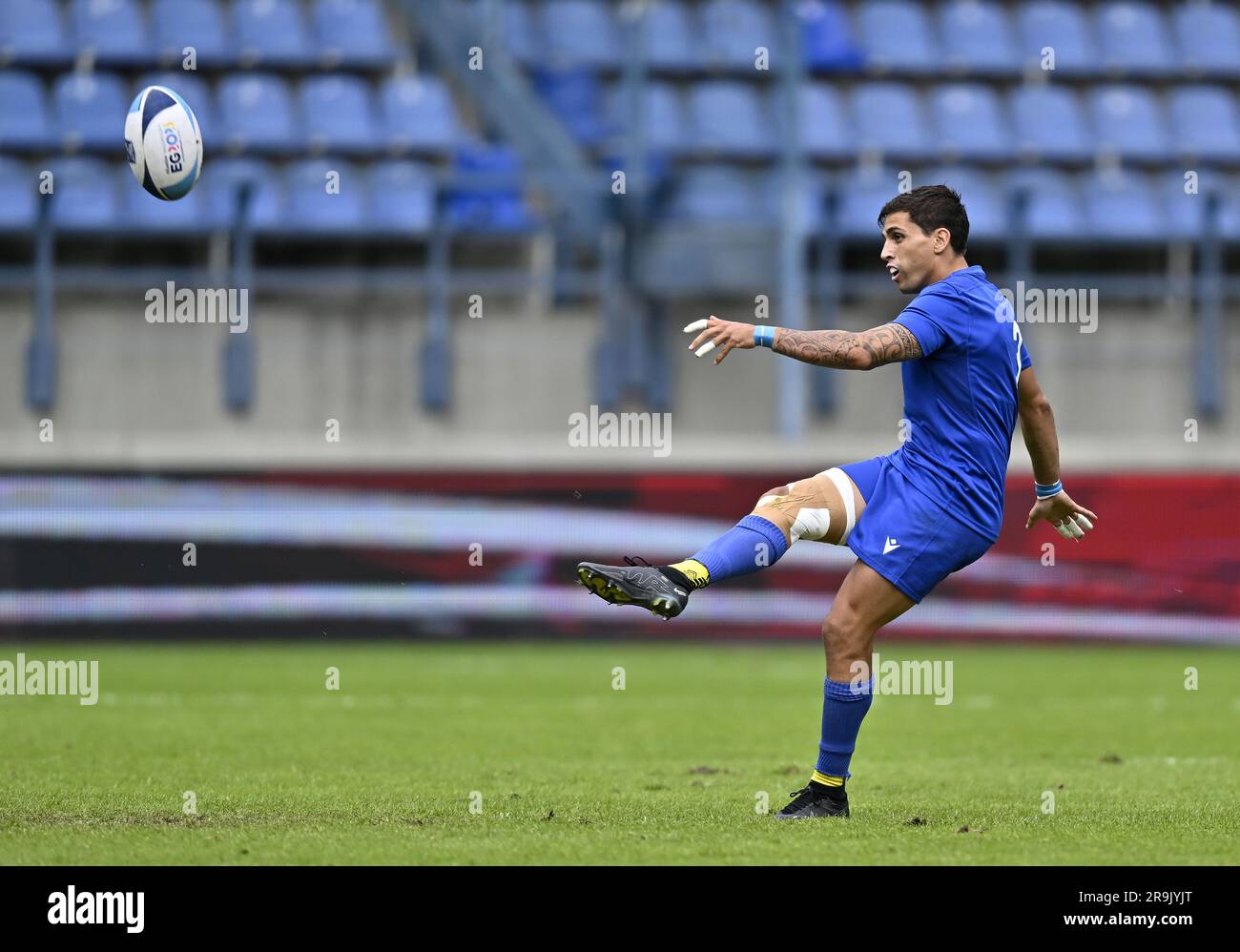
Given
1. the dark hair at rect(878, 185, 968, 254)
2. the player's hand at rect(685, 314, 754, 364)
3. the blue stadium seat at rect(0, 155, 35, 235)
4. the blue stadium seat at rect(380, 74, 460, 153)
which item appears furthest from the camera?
the blue stadium seat at rect(380, 74, 460, 153)

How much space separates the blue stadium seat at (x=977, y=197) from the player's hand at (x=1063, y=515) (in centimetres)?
1152

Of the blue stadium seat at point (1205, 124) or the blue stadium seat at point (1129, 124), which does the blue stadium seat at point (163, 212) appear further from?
the blue stadium seat at point (1205, 124)

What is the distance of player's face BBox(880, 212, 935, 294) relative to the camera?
257 inches

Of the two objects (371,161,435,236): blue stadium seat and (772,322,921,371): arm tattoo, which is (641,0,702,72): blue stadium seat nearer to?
(371,161,435,236): blue stadium seat

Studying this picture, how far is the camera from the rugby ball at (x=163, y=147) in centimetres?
796

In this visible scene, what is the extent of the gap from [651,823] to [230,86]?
1481cm

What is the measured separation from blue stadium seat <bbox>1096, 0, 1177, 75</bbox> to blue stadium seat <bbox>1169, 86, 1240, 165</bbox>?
45 cm

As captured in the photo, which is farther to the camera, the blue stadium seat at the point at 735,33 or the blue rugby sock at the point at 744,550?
the blue stadium seat at the point at 735,33

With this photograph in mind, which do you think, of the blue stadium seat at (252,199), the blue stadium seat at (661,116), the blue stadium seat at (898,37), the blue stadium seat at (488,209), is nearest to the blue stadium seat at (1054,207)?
the blue stadium seat at (898,37)

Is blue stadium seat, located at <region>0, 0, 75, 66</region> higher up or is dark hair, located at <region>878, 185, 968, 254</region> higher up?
blue stadium seat, located at <region>0, 0, 75, 66</region>

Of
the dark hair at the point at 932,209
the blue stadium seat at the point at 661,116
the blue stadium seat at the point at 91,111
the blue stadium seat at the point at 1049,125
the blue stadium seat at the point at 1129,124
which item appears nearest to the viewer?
→ the dark hair at the point at 932,209

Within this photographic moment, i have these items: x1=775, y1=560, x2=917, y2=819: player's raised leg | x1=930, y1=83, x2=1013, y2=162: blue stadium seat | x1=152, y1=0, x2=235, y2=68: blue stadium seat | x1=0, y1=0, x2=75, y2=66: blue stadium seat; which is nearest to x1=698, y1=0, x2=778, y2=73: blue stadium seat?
x1=930, y1=83, x2=1013, y2=162: blue stadium seat

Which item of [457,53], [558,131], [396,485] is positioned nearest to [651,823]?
[396,485]
